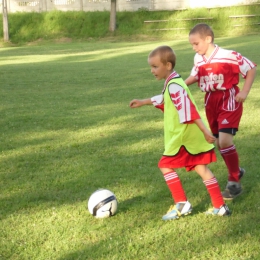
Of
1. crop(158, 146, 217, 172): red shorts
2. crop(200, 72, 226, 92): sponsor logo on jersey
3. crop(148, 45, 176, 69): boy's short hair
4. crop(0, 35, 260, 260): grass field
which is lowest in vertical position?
crop(0, 35, 260, 260): grass field

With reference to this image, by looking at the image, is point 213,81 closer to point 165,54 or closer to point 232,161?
point 232,161

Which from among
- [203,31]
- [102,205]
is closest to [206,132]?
[102,205]

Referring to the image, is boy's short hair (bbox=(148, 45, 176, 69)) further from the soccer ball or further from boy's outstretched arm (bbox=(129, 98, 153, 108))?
the soccer ball

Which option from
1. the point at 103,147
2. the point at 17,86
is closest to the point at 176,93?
the point at 103,147

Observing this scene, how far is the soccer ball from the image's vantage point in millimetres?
4391

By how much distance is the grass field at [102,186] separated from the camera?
3883mm

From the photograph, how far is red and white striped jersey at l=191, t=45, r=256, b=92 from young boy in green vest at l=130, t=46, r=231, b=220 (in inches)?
29.4

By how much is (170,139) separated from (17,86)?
9.88 meters

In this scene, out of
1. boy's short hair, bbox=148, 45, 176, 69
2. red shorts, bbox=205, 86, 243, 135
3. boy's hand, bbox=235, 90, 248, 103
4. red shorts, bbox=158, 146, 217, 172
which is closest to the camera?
boy's short hair, bbox=148, 45, 176, 69

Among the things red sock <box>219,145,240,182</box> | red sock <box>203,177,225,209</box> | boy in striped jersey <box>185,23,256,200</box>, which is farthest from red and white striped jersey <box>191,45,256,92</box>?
red sock <box>203,177,225,209</box>

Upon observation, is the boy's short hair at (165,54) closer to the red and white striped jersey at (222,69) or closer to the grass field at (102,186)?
the red and white striped jersey at (222,69)

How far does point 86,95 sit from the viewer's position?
467 inches

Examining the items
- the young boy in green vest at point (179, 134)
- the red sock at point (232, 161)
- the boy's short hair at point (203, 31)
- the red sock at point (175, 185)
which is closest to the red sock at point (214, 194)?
the young boy in green vest at point (179, 134)

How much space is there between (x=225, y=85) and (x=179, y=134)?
0.93m
